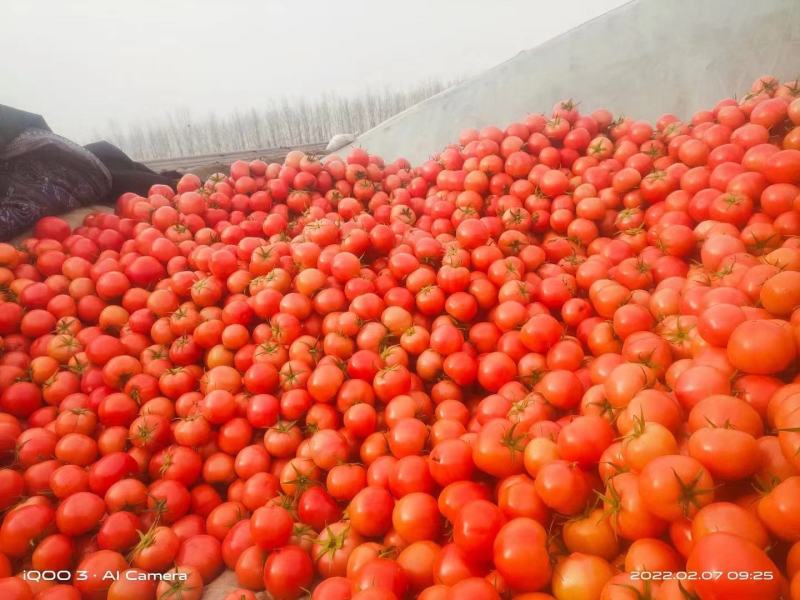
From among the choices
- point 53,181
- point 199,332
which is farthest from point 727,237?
point 53,181

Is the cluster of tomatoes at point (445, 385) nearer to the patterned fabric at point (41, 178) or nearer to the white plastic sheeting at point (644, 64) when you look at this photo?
the patterned fabric at point (41, 178)

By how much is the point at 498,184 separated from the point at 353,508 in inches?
87.1

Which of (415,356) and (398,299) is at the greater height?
(398,299)

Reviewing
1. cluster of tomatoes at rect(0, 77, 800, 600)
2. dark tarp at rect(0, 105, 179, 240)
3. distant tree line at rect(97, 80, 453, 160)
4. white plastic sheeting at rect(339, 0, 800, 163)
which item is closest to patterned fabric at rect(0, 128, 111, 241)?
dark tarp at rect(0, 105, 179, 240)

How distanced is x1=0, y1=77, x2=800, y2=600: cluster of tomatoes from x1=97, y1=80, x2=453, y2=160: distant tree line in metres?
5.80

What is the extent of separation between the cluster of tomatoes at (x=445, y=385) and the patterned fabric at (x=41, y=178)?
184mm

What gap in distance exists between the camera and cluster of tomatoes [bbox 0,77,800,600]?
1202 mm

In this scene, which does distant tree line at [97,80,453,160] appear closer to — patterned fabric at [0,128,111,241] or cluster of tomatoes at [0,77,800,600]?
patterned fabric at [0,128,111,241]

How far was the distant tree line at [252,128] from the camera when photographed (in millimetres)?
8414

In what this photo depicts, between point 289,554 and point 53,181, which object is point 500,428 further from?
point 53,181

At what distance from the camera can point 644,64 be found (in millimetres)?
4266

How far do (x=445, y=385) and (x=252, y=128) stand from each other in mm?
8015

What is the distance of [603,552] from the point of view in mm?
1238

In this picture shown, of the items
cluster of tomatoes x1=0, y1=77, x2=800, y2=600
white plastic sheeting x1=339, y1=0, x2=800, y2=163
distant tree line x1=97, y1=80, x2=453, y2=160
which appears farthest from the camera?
distant tree line x1=97, y1=80, x2=453, y2=160
